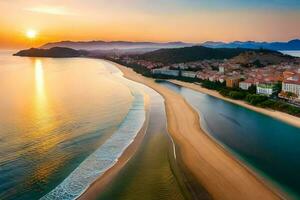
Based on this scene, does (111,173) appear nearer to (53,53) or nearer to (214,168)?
(214,168)

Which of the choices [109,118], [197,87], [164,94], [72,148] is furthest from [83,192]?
[197,87]

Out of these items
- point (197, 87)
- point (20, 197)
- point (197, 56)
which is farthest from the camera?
point (197, 56)

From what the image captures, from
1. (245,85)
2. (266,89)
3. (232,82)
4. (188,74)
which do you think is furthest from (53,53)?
(266,89)

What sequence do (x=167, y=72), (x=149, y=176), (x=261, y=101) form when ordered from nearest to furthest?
(x=149, y=176) → (x=261, y=101) → (x=167, y=72)

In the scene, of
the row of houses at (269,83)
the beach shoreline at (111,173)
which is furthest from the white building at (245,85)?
the beach shoreline at (111,173)

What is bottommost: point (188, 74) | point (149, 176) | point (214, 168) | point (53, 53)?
point (214, 168)

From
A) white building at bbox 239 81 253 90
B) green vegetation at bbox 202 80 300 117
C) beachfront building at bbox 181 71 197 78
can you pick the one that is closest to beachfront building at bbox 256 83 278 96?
green vegetation at bbox 202 80 300 117

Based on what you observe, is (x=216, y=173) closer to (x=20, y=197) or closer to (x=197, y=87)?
(x=20, y=197)
